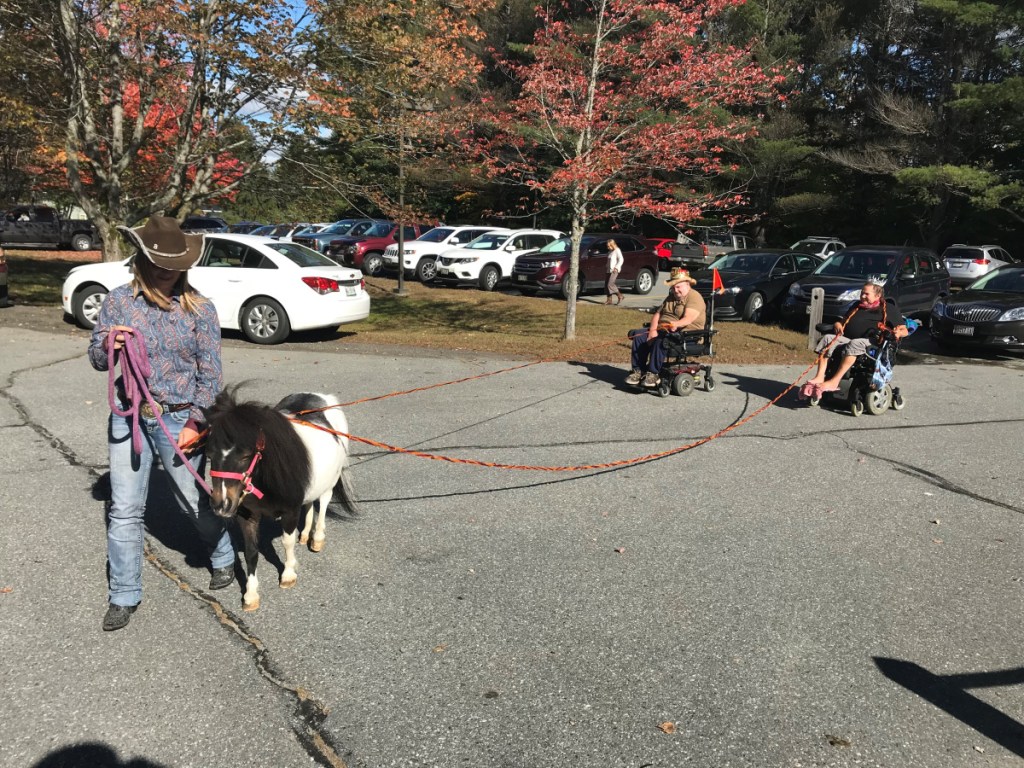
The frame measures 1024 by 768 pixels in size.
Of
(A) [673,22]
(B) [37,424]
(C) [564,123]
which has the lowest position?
(B) [37,424]

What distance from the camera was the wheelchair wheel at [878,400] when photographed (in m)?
9.39

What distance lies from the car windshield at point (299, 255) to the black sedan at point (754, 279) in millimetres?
8703

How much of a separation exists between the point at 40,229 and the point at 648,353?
3290 cm

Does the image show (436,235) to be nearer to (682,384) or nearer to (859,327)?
(682,384)

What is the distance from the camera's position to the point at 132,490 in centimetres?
397

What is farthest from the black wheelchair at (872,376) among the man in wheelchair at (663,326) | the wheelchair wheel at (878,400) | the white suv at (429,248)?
the white suv at (429,248)

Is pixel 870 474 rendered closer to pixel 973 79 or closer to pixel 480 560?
pixel 480 560

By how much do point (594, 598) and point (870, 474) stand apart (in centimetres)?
375

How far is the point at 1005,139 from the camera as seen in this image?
34.4 meters

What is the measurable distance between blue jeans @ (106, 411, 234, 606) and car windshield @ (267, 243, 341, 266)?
32.5 feet

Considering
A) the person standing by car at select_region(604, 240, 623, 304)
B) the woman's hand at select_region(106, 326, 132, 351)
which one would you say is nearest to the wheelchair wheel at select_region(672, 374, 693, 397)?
the woman's hand at select_region(106, 326, 132, 351)

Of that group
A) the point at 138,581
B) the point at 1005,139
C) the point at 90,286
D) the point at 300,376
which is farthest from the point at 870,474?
the point at 1005,139

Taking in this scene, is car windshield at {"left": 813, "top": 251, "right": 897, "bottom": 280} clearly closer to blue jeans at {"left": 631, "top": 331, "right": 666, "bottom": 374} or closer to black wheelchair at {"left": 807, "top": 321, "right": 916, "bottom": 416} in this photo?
black wheelchair at {"left": 807, "top": 321, "right": 916, "bottom": 416}

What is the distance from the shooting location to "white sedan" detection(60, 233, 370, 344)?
1329 centimetres
